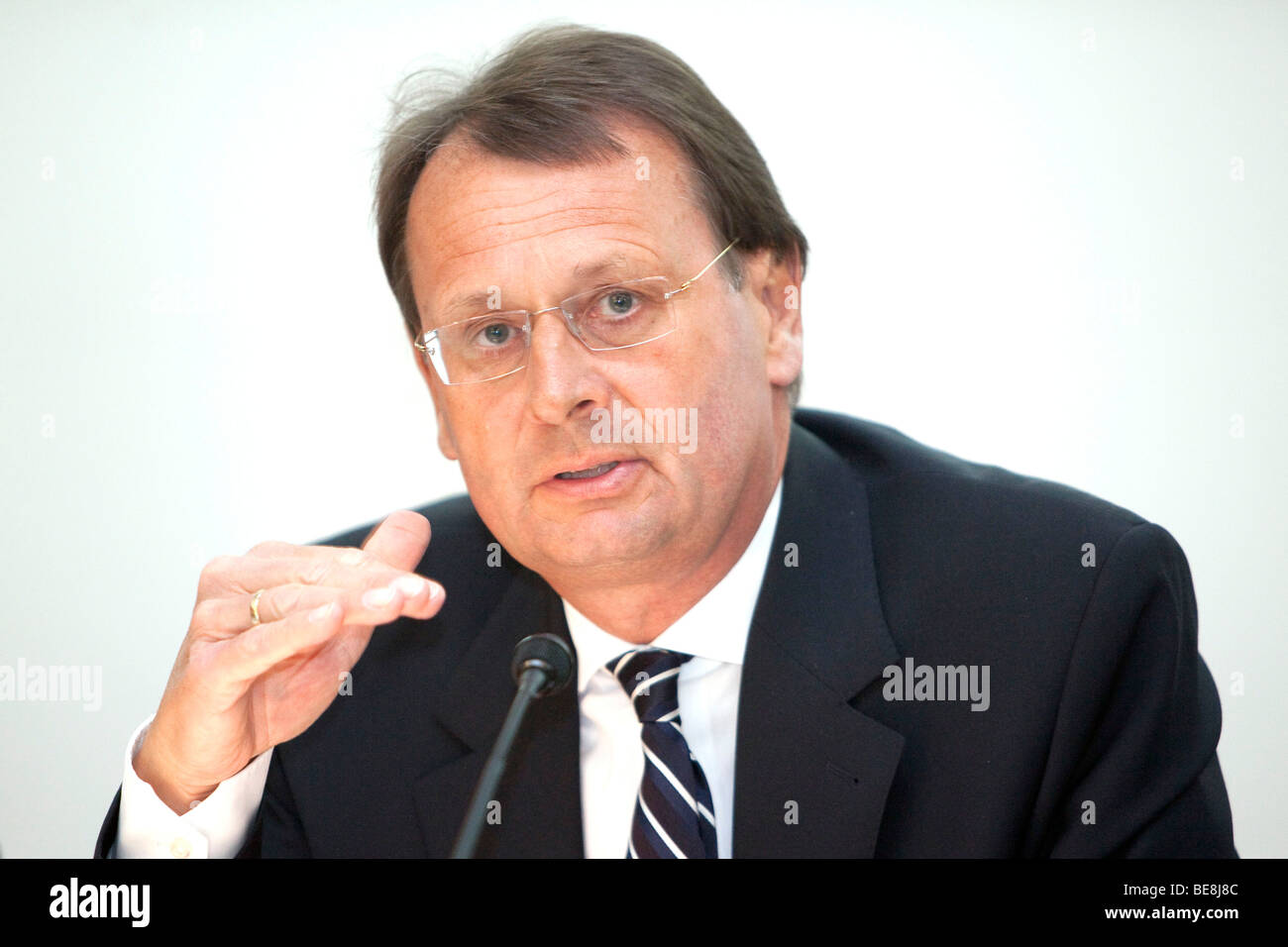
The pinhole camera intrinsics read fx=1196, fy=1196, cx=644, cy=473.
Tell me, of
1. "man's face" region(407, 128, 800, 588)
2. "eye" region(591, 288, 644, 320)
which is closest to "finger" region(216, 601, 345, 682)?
"man's face" region(407, 128, 800, 588)

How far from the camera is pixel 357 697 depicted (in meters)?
2.26

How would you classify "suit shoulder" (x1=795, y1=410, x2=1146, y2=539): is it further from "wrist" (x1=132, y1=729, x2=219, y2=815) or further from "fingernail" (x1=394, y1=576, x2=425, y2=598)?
"wrist" (x1=132, y1=729, x2=219, y2=815)

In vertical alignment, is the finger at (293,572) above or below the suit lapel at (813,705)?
above

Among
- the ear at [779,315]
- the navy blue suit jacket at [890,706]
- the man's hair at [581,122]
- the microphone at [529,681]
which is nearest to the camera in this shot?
the microphone at [529,681]

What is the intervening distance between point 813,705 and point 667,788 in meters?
0.27

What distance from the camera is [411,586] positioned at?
166cm

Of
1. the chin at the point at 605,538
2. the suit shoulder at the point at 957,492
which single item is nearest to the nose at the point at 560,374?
the chin at the point at 605,538

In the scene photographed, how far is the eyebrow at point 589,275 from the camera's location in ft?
6.46

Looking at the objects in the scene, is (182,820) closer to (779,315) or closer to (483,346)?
(483,346)

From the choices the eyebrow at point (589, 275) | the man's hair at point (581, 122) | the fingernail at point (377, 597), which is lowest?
the fingernail at point (377, 597)

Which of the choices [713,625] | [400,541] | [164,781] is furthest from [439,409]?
[164,781]

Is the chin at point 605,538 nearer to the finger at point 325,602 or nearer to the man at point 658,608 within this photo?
the man at point 658,608

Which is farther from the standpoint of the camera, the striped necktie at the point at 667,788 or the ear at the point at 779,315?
the ear at the point at 779,315

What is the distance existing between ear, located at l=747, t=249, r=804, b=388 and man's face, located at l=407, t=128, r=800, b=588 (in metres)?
0.09
